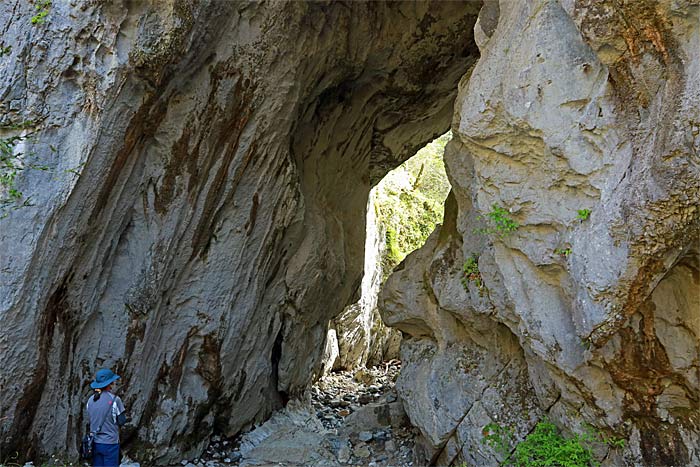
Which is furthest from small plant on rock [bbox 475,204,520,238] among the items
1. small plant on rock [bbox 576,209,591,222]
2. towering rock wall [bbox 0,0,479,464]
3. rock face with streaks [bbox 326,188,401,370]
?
rock face with streaks [bbox 326,188,401,370]

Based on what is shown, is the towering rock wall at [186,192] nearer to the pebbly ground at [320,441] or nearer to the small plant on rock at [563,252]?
the pebbly ground at [320,441]

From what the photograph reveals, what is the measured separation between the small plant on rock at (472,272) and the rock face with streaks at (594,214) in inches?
17.7

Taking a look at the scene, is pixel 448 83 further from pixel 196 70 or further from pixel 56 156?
pixel 56 156

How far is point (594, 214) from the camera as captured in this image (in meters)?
4.74

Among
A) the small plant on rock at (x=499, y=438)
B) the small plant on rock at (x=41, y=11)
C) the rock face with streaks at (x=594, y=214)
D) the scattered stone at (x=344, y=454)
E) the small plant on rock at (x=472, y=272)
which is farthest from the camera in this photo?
the scattered stone at (x=344, y=454)

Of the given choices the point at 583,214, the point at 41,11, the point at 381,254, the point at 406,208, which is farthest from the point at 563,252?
the point at 406,208

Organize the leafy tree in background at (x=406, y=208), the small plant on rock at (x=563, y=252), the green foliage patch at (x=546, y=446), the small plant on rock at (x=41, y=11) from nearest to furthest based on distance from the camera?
the small plant on rock at (x=563, y=252) → the green foliage patch at (x=546, y=446) → the small plant on rock at (x=41, y=11) → the leafy tree in background at (x=406, y=208)

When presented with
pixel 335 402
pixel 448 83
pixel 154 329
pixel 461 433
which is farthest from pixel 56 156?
pixel 335 402

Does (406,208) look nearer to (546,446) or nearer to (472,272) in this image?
(472,272)

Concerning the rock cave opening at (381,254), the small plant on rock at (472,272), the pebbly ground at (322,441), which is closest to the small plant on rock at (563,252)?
the small plant on rock at (472,272)

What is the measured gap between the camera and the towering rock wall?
580 cm

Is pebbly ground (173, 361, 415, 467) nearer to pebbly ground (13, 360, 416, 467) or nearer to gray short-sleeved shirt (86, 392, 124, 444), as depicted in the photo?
pebbly ground (13, 360, 416, 467)

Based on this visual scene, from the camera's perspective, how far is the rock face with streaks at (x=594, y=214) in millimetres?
4230

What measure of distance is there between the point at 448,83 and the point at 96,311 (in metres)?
7.10
